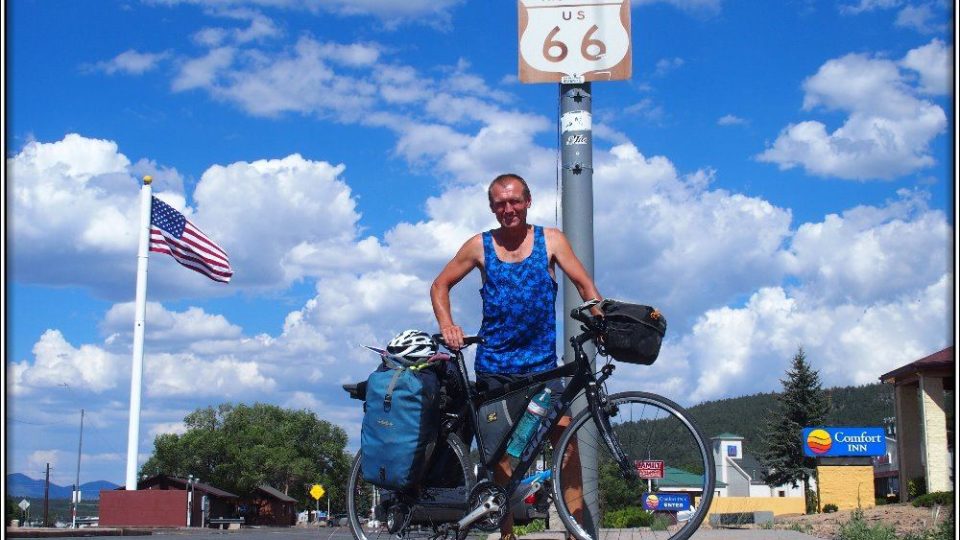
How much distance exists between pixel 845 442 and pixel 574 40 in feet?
78.0

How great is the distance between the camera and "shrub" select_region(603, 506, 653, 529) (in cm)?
521

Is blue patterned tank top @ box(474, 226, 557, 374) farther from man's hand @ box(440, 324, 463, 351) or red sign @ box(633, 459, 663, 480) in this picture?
red sign @ box(633, 459, 663, 480)

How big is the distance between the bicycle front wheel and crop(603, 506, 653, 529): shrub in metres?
0.02

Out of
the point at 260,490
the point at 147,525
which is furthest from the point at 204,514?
the point at 147,525

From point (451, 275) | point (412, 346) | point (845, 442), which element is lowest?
point (412, 346)

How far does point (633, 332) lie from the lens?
4.80 m

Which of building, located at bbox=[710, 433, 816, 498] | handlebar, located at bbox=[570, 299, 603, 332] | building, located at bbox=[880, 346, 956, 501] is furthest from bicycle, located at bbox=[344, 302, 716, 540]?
building, located at bbox=[710, 433, 816, 498]

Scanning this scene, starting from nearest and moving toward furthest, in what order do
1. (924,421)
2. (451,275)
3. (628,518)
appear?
1. (451,275)
2. (628,518)
3. (924,421)

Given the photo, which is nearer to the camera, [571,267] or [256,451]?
[571,267]

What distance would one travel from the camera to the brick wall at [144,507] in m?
24.1

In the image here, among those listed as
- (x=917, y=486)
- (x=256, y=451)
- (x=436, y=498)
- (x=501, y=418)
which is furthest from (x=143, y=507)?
(x=256, y=451)

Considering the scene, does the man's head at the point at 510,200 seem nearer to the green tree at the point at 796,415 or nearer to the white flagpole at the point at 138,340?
the white flagpole at the point at 138,340

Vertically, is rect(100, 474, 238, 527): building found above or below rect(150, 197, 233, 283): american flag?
below

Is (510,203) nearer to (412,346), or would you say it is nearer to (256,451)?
(412,346)
